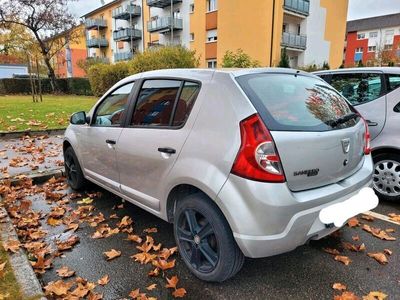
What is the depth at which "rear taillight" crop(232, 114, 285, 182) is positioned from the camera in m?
2.22

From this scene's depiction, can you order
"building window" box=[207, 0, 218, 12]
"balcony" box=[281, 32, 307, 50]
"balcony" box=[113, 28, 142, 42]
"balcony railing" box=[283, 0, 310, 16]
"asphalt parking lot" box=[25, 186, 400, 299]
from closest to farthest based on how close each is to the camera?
"asphalt parking lot" box=[25, 186, 400, 299], "balcony railing" box=[283, 0, 310, 16], "balcony" box=[281, 32, 307, 50], "building window" box=[207, 0, 218, 12], "balcony" box=[113, 28, 142, 42]

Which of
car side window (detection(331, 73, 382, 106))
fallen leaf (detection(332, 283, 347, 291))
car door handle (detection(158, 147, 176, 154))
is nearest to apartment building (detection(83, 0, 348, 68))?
car side window (detection(331, 73, 382, 106))

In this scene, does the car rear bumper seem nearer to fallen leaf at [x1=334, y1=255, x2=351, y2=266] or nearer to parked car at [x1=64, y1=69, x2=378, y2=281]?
parked car at [x1=64, y1=69, x2=378, y2=281]

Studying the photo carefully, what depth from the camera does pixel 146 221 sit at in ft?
12.5

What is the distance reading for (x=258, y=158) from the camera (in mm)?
2225

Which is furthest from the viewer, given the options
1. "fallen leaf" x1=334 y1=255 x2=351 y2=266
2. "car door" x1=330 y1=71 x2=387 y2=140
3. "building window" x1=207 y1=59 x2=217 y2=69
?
"building window" x1=207 y1=59 x2=217 y2=69

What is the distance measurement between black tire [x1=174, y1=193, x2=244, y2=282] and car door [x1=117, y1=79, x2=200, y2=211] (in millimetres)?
351

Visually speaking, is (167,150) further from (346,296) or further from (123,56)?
(123,56)

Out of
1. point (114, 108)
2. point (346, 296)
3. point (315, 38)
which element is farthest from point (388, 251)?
point (315, 38)

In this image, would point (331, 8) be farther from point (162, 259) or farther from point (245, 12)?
point (162, 259)

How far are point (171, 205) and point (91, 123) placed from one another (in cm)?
176

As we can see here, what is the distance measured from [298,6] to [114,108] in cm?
2801

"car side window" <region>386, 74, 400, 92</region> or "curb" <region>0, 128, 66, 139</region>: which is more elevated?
"car side window" <region>386, 74, 400, 92</region>

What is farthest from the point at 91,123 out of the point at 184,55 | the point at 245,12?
the point at 245,12
